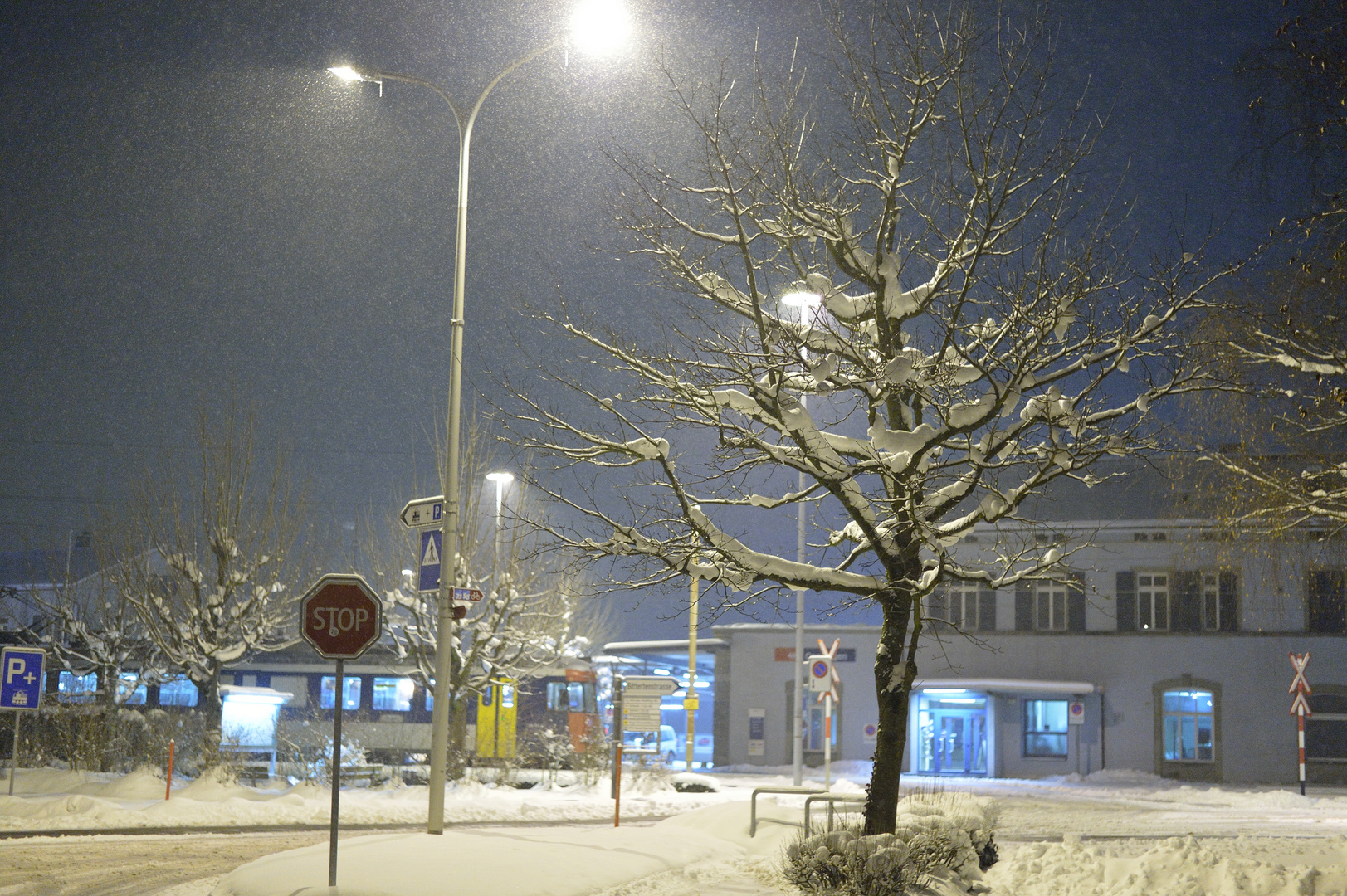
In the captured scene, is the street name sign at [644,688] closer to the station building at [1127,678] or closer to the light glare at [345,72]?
the light glare at [345,72]

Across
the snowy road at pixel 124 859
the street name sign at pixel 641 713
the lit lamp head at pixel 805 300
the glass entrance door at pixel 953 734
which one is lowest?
the glass entrance door at pixel 953 734

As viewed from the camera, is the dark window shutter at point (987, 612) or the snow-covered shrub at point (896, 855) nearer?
the snow-covered shrub at point (896, 855)

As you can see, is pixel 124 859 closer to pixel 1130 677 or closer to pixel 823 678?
pixel 823 678

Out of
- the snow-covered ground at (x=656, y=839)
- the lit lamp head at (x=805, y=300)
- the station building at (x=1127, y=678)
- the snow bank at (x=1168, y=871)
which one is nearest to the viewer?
the snow bank at (x=1168, y=871)

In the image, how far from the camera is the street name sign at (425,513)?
1489 centimetres

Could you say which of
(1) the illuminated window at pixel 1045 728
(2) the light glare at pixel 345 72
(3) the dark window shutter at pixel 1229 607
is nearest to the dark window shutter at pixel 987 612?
(1) the illuminated window at pixel 1045 728

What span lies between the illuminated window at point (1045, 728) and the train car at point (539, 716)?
15.3m

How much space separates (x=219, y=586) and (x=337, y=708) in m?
18.5

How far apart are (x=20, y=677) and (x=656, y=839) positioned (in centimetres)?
1235

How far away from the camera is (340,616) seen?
10.1 m

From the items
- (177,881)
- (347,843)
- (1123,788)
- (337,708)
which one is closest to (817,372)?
(337,708)

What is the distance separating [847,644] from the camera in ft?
145

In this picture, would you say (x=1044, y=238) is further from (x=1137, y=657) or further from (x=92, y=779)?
(x=1137, y=657)

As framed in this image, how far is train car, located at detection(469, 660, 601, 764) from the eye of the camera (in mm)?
29141
